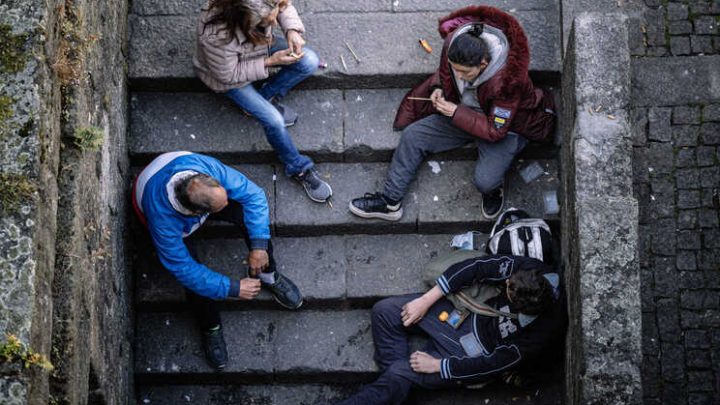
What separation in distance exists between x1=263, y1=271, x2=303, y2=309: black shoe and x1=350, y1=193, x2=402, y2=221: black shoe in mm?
736

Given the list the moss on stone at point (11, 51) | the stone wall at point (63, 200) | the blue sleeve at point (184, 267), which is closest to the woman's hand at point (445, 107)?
Result: the blue sleeve at point (184, 267)

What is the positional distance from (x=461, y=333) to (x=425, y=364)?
0.36 m

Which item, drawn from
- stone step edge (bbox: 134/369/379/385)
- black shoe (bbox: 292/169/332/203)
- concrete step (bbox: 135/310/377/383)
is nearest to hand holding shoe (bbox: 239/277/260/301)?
concrete step (bbox: 135/310/377/383)

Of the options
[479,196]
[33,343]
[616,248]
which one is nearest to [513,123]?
[479,196]

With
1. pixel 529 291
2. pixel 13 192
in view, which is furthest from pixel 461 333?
pixel 13 192

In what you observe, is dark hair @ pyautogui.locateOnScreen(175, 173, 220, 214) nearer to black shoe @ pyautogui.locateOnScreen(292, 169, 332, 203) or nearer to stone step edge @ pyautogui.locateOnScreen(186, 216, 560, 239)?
stone step edge @ pyautogui.locateOnScreen(186, 216, 560, 239)

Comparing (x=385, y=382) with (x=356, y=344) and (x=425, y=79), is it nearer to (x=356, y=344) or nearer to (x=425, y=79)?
(x=356, y=344)

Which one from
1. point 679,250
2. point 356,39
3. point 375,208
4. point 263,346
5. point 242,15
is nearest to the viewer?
point 242,15

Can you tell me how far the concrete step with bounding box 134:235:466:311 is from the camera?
672 cm

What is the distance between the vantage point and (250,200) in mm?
6266

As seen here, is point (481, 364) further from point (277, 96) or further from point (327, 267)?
point (277, 96)

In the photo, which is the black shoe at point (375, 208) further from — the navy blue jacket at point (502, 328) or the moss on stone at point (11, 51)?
the moss on stone at point (11, 51)

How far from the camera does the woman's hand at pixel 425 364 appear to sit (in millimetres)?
6504

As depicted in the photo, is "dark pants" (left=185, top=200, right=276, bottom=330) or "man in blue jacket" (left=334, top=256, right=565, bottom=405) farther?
"dark pants" (left=185, top=200, right=276, bottom=330)
